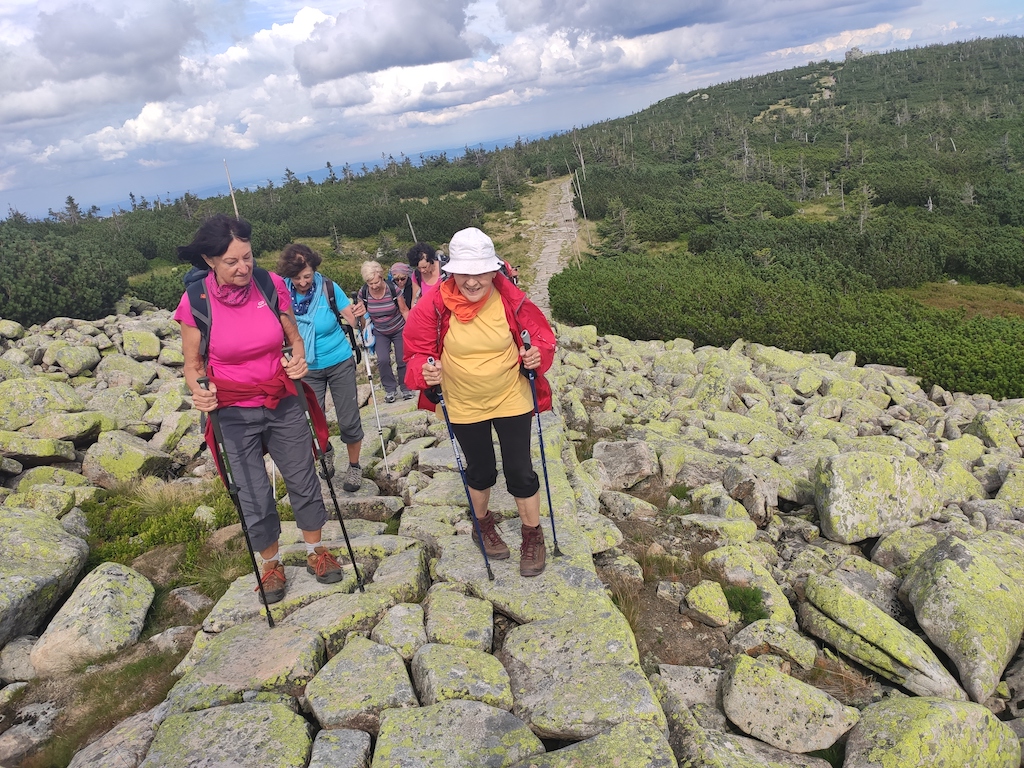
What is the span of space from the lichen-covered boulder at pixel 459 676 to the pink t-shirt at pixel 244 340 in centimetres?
190

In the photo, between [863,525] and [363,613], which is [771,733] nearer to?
[363,613]

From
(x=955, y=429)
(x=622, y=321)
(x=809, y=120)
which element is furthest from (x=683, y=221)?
(x=809, y=120)

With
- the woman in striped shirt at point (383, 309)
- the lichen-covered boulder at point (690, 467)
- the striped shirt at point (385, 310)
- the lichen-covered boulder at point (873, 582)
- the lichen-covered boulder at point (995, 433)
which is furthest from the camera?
the lichen-covered boulder at point (995, 433)

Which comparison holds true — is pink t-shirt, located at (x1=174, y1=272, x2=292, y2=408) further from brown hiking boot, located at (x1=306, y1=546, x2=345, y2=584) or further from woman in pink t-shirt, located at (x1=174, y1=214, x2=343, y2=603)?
brown hiking boot, located at (x1=306, y1=546, x2=345, y2=584)

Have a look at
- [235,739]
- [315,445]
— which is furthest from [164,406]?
[235,739]

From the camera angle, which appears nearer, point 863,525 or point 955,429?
point 863,525

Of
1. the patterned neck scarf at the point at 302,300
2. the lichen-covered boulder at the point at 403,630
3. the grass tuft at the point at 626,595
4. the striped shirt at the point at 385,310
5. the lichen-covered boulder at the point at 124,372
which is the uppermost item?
the patterned neck scarf at the point at 302,300

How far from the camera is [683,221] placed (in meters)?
42.8

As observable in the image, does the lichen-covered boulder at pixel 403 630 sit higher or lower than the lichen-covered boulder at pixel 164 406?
lower

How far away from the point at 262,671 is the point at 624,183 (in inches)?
2182

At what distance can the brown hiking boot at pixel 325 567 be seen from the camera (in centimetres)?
433

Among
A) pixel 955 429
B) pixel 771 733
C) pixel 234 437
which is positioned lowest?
pixel 955 429

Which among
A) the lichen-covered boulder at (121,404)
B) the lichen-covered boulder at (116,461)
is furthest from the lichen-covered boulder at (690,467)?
the lichen-covered boulder at (121,404)

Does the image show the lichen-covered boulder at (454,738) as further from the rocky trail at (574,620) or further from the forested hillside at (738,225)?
the forested hillside at (738,225)
